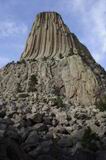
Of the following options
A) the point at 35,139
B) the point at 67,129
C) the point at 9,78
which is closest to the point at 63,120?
the point at 67,129

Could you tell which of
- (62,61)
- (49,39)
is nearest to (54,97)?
(62,61)

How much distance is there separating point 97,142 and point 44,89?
2775cm

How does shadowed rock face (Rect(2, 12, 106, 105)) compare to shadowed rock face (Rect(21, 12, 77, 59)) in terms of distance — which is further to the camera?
shadowed rock face (Rect(21, 12, 77, 59))

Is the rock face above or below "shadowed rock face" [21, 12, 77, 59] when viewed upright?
below

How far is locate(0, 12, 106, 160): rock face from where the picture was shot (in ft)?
226

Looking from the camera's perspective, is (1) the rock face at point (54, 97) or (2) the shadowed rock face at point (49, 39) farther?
(2) the shadowed rock face at point (49, 39)

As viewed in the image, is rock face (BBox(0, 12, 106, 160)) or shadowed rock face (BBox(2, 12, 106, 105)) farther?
shadowed rock face (BBox(2, 12, 106, 105))

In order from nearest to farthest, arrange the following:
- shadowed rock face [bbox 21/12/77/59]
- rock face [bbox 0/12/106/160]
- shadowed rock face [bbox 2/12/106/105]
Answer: rock face [bbox 0/12/106/160]
shadowed rock face [bbox 2/12/106/105]
shadowed rock face [bbox 21/12/77/59]

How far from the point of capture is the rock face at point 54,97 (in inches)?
2717

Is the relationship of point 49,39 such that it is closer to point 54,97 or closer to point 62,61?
point 62,61

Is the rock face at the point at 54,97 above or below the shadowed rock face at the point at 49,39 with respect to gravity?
below

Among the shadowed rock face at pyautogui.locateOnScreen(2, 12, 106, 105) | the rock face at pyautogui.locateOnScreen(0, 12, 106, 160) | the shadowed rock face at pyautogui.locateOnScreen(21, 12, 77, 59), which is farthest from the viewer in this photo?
the shadowed rock face at pyautogui.locateOnScreen(21, 12, 77, 59)

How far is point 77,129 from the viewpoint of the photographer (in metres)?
80.6

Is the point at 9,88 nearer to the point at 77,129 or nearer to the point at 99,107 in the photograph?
the point at 99,107
